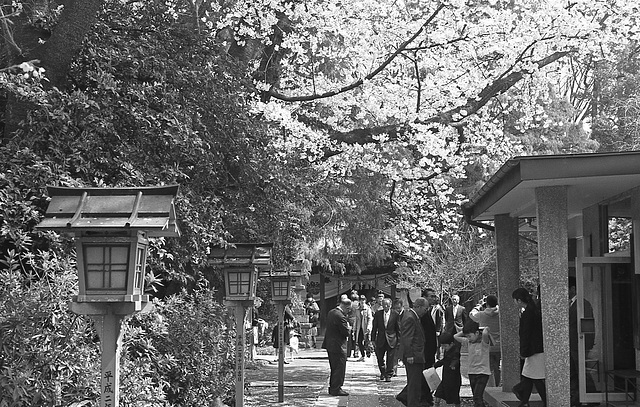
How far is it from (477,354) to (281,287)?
609 cm

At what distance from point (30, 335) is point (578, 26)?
13.1m

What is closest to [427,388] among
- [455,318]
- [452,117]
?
[455,318]

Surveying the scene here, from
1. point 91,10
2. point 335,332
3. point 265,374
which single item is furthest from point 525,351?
point 265,374

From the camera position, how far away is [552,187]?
11.0 meters

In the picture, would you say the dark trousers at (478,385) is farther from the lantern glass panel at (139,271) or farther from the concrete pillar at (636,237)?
the lantern glass panel at (139,271)

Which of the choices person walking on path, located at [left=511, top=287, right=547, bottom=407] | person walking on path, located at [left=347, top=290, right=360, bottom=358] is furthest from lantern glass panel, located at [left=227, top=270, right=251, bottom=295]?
person walking on path, located at [left=347, top=290, right=360, bottom=358]

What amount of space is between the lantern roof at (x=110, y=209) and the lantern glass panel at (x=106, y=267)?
7.1 inches

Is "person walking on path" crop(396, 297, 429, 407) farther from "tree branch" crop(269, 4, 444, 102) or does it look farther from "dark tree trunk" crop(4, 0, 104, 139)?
"dark tree trunk" crop(4, 0, 104, 139)

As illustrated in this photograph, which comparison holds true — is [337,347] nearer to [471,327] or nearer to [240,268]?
[471,327]

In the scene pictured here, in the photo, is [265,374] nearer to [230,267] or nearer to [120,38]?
[230,267]

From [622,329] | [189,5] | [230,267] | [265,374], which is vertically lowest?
[265,374]

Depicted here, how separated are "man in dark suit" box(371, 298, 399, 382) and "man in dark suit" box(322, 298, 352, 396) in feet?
7.84

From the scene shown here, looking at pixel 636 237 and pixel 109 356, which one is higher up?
pixel 636 237

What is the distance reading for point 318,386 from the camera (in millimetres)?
20188
